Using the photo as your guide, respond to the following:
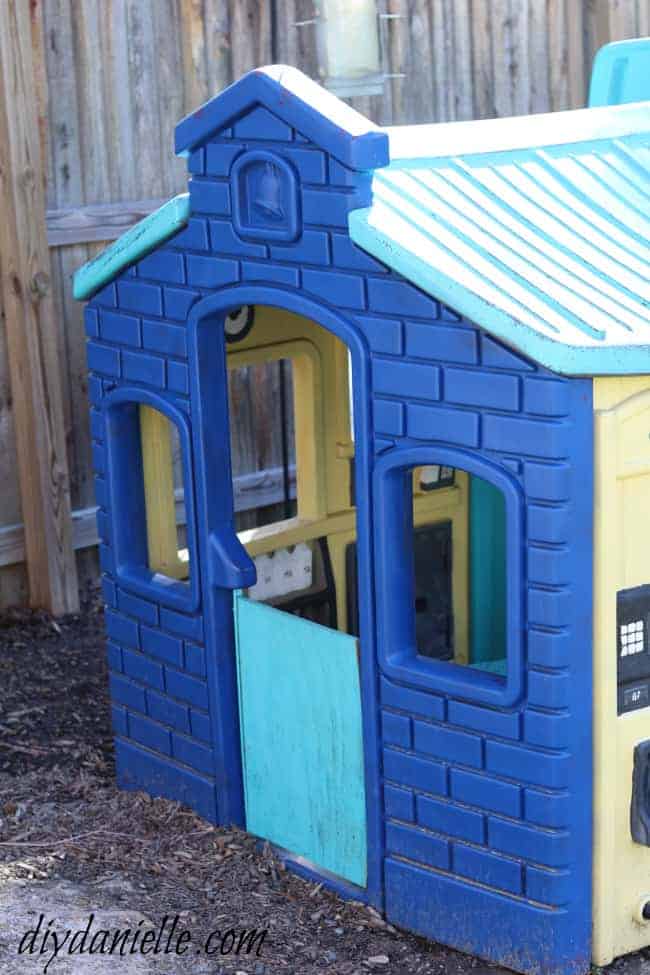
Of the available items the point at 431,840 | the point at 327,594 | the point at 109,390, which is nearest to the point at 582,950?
the point at 431,840

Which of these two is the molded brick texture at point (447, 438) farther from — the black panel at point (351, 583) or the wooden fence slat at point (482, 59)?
the wooden fence slat at point (482, 59)

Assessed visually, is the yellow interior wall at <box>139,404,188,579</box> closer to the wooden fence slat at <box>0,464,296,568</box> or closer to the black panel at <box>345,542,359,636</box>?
the black panel at <box>345,542,359,636</box>

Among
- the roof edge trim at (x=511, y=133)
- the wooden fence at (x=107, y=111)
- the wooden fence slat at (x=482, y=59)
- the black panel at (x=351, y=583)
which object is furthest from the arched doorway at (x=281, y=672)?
the wooden fence slat at (x=482, y=59)

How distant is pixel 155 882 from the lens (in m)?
4.79

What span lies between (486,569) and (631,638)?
1762 millimetres

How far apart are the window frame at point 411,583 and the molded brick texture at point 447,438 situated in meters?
0.03

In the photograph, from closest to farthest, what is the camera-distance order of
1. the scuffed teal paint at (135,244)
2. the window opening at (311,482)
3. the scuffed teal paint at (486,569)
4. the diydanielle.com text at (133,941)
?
1. the diydanielle.com text at (133,941)
2. the scuffed teal paint at (135,244)
3. the window opening at (311,482)
4. the scuffed teal paint at (486,569)

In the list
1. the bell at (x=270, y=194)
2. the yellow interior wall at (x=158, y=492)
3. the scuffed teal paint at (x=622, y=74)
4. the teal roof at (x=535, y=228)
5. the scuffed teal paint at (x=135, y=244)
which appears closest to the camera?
the teal roof at (x=535, y=228)

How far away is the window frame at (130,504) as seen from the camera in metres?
5.11

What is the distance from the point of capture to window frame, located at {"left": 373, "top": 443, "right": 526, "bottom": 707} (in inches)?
160

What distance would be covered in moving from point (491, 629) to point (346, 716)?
144 cm

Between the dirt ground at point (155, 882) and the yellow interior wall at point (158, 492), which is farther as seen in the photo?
the yellow interior wall at point (158, 492)

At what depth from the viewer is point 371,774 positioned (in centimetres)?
455

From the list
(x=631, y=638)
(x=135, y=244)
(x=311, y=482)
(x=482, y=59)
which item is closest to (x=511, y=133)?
(x=135, y=244)
